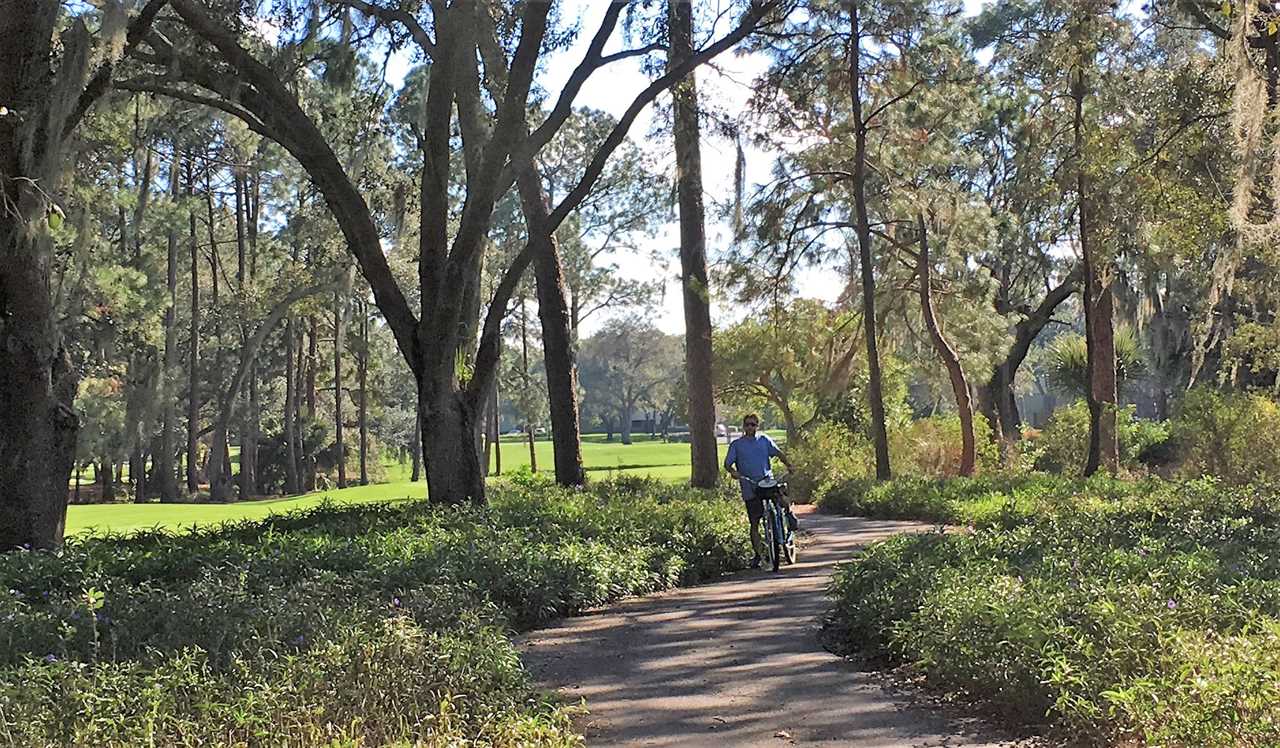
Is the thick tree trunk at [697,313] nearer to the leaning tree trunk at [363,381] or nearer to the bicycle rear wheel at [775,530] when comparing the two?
the bicycle rear wheel at [775,530]

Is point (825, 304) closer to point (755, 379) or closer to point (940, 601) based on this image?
point (755, 379)

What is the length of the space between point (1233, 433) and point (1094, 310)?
12.7 feet

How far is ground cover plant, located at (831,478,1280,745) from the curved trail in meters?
0.30

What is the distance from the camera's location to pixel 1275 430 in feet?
57.1

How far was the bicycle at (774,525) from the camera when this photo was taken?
1025 centimetres

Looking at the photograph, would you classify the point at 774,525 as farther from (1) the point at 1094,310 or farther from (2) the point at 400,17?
(1) the point at 1094,310

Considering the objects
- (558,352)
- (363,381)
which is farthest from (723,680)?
(363,381)

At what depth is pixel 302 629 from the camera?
513cm

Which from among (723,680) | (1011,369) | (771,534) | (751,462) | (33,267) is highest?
(33,267)

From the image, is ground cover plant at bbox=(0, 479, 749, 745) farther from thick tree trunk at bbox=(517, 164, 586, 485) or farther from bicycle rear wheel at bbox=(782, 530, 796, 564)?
thick tree trunk at bbox=(517, 164, 586, 485)

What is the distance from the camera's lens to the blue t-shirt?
10.4m

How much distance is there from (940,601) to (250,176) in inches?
1308

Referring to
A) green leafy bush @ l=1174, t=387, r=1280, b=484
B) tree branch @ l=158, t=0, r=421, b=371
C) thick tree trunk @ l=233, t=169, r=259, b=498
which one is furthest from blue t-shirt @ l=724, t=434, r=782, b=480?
thick tree trunk @ l=233, t=169, r=259, b=498

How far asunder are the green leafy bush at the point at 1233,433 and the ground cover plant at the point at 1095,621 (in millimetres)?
9549
